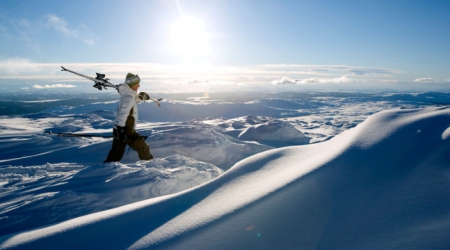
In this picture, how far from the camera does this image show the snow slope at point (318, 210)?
4.75 ft

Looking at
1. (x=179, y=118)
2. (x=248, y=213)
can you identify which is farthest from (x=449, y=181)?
(x=179, y=118)

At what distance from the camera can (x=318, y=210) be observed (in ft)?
5.36

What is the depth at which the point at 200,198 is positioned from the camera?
7.06ft

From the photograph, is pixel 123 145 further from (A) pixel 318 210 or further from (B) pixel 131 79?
(A) pixel 318 210

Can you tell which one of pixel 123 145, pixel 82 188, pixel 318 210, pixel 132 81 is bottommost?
pixel 82 188

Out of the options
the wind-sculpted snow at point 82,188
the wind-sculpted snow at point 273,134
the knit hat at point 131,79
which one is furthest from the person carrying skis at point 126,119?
the wind-sculpted snow at point 273,134

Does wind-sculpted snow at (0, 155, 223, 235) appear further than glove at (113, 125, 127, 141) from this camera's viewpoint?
No

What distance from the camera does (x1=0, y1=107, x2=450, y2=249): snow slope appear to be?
4.75 feet

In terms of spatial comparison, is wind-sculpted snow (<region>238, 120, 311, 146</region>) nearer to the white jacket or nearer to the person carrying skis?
the person carrying skis

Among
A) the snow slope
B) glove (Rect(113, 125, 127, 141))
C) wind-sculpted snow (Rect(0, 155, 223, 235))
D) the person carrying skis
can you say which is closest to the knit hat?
the person carrying skis

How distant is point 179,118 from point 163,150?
1895 inches

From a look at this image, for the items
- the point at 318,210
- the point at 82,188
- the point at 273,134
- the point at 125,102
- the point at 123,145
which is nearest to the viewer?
the point at 318,210

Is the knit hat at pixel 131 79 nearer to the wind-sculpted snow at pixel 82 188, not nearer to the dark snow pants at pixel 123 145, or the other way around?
the dark snow pants at pixel 123 145

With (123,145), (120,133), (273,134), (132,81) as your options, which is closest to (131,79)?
(132,81)
